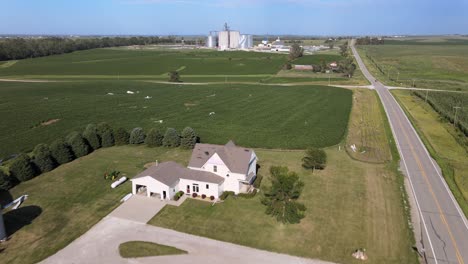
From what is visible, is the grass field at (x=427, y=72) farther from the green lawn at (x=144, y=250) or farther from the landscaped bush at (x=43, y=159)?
the green lawn at (x=144, y=250)

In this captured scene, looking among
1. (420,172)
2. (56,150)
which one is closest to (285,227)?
(420,172)

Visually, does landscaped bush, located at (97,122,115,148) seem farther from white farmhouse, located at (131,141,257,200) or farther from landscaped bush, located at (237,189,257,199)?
landscaped bush, located at (237,189,257,199)

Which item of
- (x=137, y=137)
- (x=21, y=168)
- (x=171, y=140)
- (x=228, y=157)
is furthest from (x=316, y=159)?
(x=21, y=168)

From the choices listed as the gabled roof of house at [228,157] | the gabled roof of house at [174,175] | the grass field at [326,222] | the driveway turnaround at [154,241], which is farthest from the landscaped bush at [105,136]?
the driveway turnaround at [154,241]

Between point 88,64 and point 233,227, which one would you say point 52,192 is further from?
point 88,64

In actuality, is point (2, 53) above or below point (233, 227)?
above

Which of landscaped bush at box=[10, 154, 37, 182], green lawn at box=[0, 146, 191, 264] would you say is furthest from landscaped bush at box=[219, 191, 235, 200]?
landscaped bush at box=[10, 154, 37, 182]

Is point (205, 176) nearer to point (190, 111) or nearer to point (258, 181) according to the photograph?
point (258, 181)
